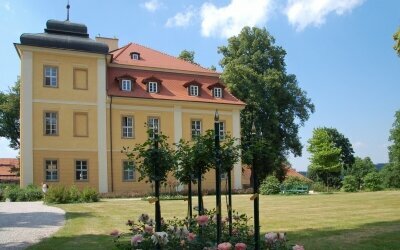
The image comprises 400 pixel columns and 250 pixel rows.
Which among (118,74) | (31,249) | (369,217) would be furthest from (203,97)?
(31,249)

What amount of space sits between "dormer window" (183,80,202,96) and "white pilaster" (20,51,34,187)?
11703 mm

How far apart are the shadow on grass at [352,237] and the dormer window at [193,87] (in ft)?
87.1

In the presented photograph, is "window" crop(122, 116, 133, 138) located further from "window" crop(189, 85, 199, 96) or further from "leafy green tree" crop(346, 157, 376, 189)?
"leafy green tree" crop(346, 157, 376, 189)

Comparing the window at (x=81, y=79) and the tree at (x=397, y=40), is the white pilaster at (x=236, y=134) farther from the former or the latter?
the tree at (x=397, y=40)

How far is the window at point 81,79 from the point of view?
105ft

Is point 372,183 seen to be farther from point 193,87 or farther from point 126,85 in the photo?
point 126,85

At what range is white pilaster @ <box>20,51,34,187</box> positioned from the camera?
29.8 metres

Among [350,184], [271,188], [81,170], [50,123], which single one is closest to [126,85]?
[50,123]

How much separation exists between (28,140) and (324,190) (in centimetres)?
2134

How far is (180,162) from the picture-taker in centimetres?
716

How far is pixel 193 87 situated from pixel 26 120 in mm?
12844

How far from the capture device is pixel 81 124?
3203 cm

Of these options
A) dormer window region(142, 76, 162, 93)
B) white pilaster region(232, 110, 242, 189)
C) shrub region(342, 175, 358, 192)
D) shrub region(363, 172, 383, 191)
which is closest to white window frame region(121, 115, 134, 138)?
dormer window region(142, 76, 162, 93)

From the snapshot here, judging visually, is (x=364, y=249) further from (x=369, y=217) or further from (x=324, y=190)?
(x=324, y=190)
